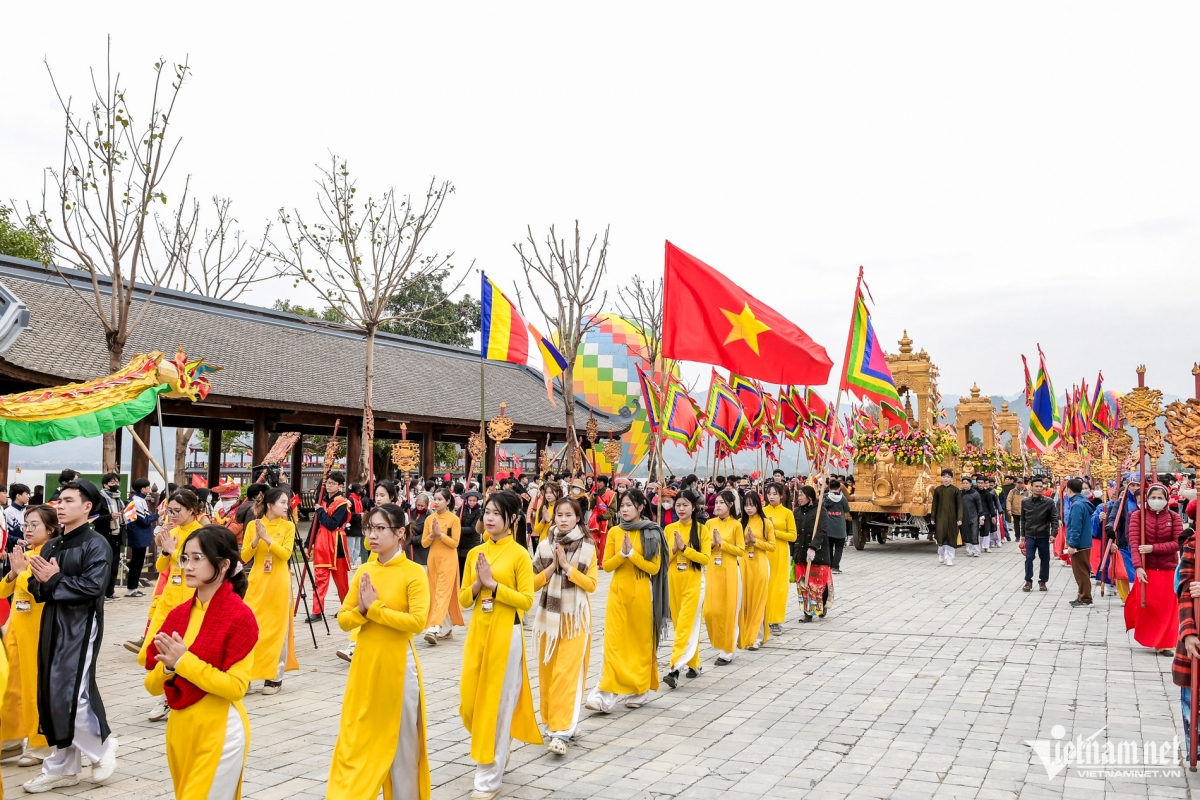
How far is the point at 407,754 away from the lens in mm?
4297

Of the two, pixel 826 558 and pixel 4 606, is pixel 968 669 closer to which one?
pixel 826 558

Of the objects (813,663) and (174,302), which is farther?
(174,302)

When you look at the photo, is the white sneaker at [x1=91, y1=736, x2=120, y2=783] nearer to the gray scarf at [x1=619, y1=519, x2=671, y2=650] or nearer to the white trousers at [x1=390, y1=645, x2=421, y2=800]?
the white trousers at [x1=390, y1=645, x2=421, y2=800]

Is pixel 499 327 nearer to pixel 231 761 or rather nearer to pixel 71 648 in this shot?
pixel 71 648

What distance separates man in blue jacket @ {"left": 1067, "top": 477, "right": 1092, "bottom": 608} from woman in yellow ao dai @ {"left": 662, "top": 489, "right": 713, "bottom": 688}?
6220 mm

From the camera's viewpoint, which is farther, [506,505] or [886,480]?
[886,480]

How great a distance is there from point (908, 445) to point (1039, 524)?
6946mm

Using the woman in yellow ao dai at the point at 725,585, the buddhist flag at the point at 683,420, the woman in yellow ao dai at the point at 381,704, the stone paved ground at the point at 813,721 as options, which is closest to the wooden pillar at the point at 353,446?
the buddhist flag at the point at 683,420

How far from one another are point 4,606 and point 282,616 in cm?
189

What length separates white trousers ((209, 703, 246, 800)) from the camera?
344 cm

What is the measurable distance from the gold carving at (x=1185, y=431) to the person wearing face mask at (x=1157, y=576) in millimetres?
2891

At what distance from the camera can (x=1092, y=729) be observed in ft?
19.5

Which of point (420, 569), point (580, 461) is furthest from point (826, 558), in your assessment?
point (580, 461)

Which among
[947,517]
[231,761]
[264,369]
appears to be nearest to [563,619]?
[231,761]
